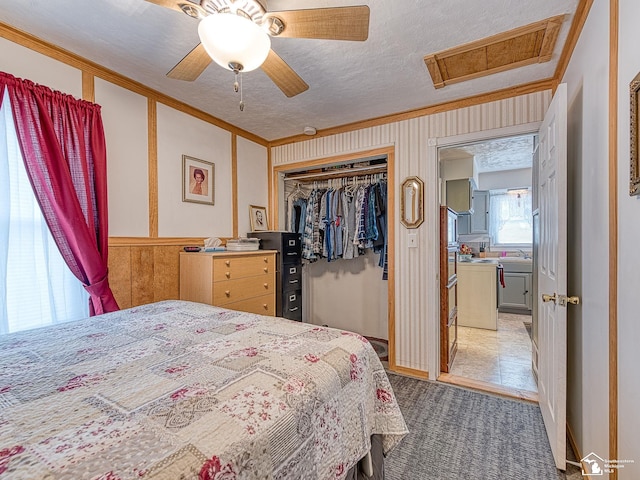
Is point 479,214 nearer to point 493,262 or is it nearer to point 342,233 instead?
point 493,262

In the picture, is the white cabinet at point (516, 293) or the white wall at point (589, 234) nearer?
the white wall at point (589, 234)

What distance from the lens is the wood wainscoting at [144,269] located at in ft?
6.97

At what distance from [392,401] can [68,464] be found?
1.13m

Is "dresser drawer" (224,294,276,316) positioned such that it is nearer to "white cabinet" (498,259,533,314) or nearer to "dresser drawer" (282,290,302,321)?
"dresser drawer" (282,290,302,321)

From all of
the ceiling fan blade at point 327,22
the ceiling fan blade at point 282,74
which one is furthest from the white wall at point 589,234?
the ceiling fan blade at point 282,74

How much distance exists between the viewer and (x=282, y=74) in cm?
160

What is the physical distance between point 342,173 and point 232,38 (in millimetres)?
2359

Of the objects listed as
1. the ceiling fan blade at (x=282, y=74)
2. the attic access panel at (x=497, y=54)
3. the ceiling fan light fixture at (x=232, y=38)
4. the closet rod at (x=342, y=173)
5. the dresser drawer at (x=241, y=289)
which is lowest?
the dresser drawer at (x=241, y=289)

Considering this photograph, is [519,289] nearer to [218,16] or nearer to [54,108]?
[218,16]

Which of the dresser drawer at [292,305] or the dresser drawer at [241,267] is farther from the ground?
the dresser drawer at [241,267]

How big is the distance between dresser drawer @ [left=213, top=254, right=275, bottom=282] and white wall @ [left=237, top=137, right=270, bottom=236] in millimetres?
547

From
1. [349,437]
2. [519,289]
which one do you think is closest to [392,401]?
[349,437]

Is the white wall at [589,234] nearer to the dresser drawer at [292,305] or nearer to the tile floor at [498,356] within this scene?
the tile floor at [498,356]

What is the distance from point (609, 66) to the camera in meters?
1.19
